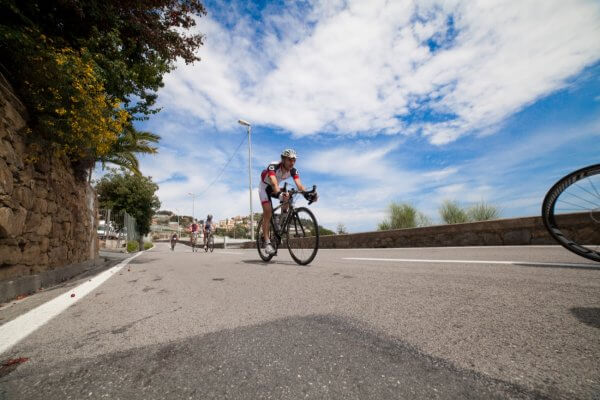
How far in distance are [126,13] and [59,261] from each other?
4.55 m

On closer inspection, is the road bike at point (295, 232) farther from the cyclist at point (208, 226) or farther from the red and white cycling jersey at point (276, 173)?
the cyclist at point (208, 226)

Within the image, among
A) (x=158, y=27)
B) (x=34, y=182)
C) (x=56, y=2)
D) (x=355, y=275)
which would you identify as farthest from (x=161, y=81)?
(x=355, y=275)

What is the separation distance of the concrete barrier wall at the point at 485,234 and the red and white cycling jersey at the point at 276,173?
5.11 metres

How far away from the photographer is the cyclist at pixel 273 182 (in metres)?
4.89

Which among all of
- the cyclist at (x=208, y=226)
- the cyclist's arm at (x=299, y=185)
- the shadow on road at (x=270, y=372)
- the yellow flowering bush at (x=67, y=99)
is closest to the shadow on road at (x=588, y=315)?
the shadow on road at (x=270, y=372)

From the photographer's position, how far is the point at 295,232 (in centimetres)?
515

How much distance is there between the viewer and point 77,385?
3.41ft

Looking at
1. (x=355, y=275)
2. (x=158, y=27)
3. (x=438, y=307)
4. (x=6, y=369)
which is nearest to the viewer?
(x=6, y=369)

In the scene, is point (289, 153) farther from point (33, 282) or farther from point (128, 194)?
point (128, 194)

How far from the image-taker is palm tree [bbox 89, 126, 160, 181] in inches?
335

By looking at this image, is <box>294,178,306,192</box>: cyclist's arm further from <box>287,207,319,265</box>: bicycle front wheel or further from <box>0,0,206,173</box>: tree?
<box>0,0,206,173</box>: tree

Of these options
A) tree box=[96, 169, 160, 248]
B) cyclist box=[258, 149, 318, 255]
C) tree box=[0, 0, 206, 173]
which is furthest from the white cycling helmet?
tree box=[96, 169, 160, 248]

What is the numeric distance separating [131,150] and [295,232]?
7047 millimetres

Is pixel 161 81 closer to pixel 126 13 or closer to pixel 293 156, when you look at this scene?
pixel 126 13
